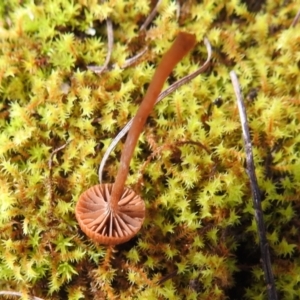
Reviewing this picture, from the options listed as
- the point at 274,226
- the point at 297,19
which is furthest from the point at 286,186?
the point at 297,19

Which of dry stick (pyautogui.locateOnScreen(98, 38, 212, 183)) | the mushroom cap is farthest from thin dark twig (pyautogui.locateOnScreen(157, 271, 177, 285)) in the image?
dry stick (pyautogui.locateOnScreen(98, 38, 212, 183))

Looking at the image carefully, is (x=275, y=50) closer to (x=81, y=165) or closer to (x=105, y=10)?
(x=105, y=10)

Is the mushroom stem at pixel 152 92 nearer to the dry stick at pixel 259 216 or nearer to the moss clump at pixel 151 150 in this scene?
the moss clump at pixel 151 150

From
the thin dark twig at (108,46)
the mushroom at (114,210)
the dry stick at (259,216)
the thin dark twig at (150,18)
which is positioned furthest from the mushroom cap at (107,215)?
the thin dark twig at (150,18)

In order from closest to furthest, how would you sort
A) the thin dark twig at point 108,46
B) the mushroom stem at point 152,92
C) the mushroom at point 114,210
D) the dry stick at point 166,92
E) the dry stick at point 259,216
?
the mushroom stem at point 152,92 → the mushroom at point 114,210 → the dry stick at point 259,216 → the dry stick at point 166,92 → the thin dark twig at point 108,46

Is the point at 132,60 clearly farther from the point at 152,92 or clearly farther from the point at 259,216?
the point at 259,216

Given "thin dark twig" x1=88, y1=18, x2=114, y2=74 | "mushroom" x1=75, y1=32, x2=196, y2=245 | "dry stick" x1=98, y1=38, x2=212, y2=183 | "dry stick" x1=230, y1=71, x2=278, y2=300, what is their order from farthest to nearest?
"thin dark twig" x1=88, y1=18, x2=114, y2=74 → "dry stick" x1=98, y1=38, x2=212, y2=183 → "dry stick" x1=230, y1=71, x2=278, y2=300 → "mushroom" x1=75, y1=32, x2=196, y2=245

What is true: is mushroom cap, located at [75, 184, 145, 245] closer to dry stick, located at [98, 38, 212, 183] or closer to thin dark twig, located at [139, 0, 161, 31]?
dry stick, located at [98, 38, 212, 183]
